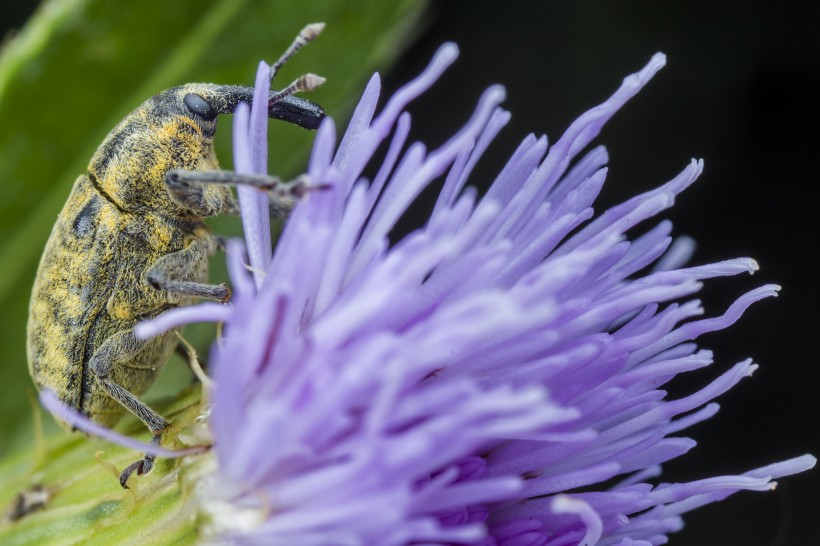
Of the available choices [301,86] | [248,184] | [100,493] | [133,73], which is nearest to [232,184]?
[248,184]

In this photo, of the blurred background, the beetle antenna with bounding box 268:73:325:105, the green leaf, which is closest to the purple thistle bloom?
the green leaf

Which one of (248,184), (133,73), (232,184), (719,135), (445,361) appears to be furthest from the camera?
(719,135)

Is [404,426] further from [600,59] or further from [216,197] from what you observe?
[600,59]

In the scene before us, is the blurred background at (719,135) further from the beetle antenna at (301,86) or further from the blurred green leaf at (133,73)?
the beetle antenna at (301,86)

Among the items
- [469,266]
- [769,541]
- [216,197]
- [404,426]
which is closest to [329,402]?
[404,426]

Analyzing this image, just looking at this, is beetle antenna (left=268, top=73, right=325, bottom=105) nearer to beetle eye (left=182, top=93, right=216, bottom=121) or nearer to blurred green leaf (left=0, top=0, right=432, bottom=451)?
beetle eye (left=182, top=93, right=216, bottom=121)

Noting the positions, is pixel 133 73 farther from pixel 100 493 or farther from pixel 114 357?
pixel 100 493

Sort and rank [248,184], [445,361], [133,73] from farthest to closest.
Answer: [133,73] → [248,184] → [445,361]
